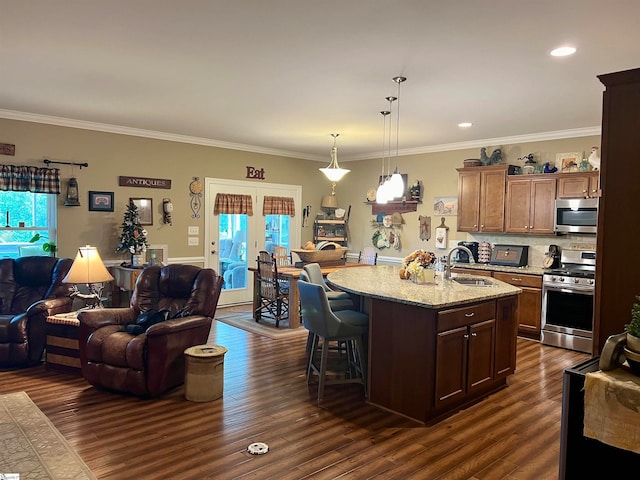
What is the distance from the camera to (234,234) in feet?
25.5

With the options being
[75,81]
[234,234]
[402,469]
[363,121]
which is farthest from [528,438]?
[234,234]

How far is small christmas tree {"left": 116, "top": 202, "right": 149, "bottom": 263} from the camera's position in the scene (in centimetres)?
611

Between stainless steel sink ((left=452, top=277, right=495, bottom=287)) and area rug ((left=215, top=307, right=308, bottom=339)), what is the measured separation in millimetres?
2205

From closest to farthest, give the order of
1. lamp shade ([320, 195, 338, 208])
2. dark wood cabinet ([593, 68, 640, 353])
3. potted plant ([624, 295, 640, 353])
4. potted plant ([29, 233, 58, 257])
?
1. potted plant ([624, 295, 640, 353])
2. dark wood cabinet ([593, 68, 640, 353])
3. potted plant ([29, 233, 58, 257])
4. lamp shade ([320, 195, 338, 208])

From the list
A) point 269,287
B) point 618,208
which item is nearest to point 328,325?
point 618,208

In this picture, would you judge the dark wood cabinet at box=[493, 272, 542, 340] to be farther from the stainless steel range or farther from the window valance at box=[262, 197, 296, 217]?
the window valance at box=[262, 197, 296, 217]

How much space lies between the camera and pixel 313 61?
139 inches

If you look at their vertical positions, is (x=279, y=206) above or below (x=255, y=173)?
below

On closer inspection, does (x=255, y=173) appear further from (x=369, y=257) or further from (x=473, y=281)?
(x=473, y=281)

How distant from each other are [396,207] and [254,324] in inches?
129

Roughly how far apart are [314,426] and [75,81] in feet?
11.9

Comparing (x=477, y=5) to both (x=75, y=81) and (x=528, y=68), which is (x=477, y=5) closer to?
(x=528, y=68)

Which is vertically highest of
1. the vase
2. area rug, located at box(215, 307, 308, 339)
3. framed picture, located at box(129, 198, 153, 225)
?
framed picture, located at box(129, 198, 153, 225)

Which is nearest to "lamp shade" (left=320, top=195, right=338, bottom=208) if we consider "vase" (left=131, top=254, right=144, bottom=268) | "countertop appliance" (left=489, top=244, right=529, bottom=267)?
"countertop appliance" (left=489, top=244, right=529, bottom=267)
